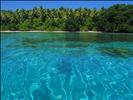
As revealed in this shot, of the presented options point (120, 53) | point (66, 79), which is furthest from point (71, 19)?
point (66, 79)

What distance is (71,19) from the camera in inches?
1987

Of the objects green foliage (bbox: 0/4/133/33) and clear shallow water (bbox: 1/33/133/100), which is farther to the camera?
green foliage (bbox: 0/4/133/33)

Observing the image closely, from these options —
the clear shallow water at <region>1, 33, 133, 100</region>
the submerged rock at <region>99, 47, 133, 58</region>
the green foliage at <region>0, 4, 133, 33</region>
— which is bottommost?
the green foliage at <region>0, 4, 133, 33</region>

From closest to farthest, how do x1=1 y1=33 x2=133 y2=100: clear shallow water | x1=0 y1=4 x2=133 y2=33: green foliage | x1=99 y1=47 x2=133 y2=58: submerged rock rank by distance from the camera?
x1=1 y1=33 x2=133 y2=100: clear shallow water
x1=99 y1=47 x2=133 y2=58: submerged rock
x1=0 y1=4 x2=133 y2=33: green foliage

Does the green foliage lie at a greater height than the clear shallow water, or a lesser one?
lesser

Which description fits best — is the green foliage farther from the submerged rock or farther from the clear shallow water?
the clear shallow water

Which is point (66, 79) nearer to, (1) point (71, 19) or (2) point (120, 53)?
(2) point (120, 53)

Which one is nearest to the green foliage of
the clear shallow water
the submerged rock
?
the submerged rock

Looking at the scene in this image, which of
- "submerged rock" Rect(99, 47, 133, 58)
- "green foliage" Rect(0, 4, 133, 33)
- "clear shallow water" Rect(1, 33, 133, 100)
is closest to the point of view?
"clear shallow water" Rect(1, 33, 133, 100)

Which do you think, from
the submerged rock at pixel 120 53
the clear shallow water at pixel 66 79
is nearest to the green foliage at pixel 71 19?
the submerged rock at pixel 120 53

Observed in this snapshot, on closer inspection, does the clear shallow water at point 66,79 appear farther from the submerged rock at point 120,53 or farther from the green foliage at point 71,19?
the green foliage at point 71,19

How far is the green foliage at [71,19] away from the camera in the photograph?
4644 centimetres

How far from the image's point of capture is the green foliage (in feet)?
152

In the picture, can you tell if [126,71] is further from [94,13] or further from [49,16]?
[49,16]
